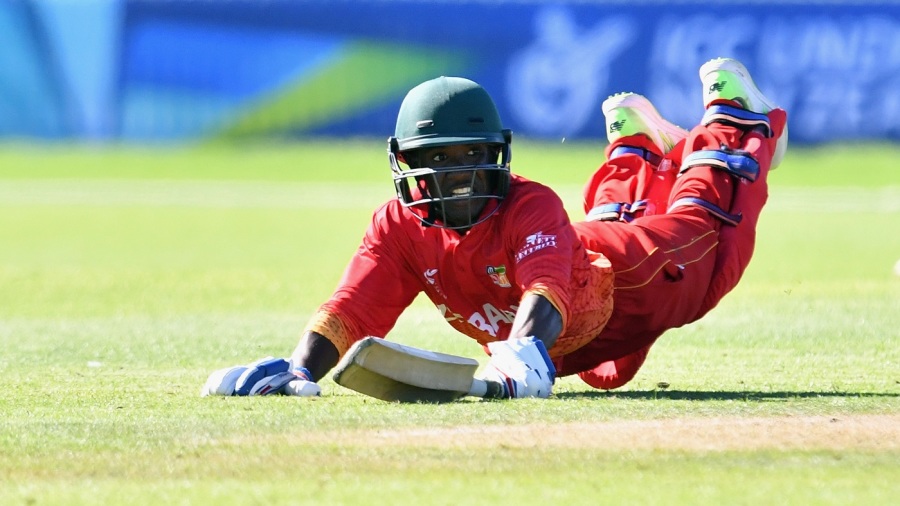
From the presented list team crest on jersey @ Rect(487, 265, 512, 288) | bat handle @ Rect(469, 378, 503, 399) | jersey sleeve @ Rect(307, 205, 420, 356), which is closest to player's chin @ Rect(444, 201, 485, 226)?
team crest on jersey @ Rect(487, 265, 512, 288)

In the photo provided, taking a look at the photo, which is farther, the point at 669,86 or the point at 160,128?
the point at 160,128

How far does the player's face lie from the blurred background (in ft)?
66.5

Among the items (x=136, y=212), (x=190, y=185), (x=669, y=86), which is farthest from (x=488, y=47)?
(x=136, y=212)

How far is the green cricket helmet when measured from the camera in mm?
6305

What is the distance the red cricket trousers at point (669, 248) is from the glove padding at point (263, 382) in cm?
140

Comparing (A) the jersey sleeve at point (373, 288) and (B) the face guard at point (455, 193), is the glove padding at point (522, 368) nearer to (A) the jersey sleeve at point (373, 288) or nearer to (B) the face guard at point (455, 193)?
(B) the face guard at point (455, 193)

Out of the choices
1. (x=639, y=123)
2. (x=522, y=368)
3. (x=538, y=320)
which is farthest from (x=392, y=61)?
(x=522, y=368)

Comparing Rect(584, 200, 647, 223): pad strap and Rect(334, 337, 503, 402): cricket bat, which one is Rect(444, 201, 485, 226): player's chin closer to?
Rect(334, 337, 503, 402): cricket bat

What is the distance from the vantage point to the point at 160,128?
94.7 feet

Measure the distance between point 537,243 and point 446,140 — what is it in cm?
59

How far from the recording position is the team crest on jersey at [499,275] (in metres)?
6.43

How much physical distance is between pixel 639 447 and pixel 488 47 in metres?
23.1

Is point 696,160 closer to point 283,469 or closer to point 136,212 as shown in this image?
point 283,469

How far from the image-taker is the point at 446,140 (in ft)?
20.6
